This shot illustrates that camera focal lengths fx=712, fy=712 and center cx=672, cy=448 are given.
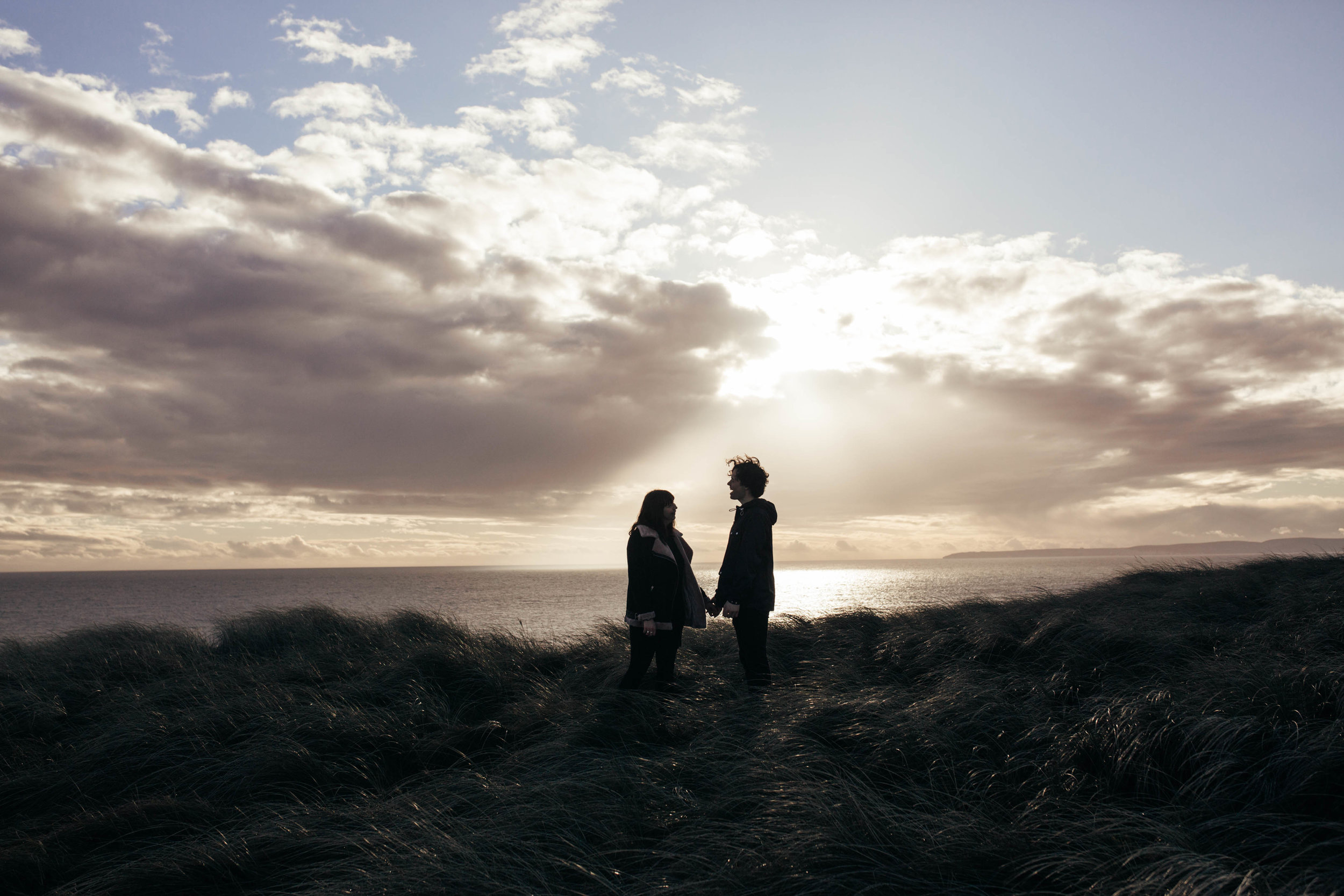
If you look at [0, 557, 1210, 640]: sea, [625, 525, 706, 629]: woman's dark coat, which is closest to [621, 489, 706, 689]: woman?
[625, 525, 706, 629]: woman's dark coat

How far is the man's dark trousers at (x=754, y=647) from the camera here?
7.06m

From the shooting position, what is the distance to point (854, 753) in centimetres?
525

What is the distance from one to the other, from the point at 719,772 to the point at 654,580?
2117mm

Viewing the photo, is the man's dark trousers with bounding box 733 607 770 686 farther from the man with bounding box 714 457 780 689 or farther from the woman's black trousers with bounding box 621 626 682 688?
the woman's black trousers with bounding box 621 626 682 688

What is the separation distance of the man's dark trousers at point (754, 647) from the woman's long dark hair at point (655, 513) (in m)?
1.17

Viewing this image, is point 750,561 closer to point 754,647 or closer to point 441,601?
point 754,647

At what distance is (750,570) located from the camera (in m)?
6.82

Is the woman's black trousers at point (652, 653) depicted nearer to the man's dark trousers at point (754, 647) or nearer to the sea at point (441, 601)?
the man's dark trousers at point (754, 647)

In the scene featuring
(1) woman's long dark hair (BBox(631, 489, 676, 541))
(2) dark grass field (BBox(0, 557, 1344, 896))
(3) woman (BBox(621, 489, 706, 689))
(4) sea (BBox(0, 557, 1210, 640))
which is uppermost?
(1) woman's long dark hair (BBox(631, 489, 676, 541))

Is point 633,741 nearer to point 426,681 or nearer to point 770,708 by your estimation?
point 770,708

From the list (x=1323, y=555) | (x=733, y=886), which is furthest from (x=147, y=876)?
(x=1323, y=555)

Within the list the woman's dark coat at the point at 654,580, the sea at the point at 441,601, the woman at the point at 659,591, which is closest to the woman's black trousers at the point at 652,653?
the woman at the point at 659,591

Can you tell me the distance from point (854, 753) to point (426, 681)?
195 inches

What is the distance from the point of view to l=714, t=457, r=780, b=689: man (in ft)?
22.5
